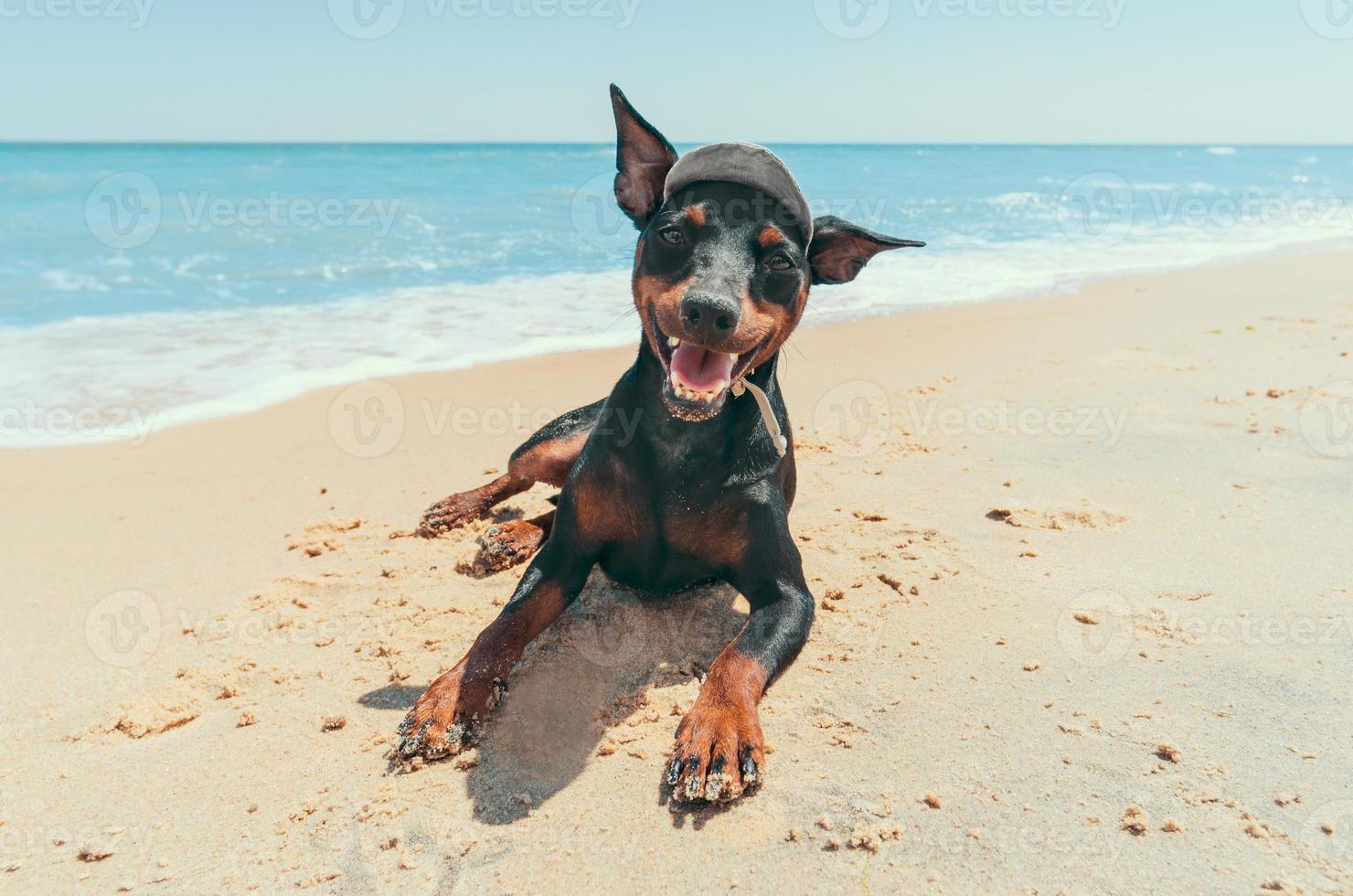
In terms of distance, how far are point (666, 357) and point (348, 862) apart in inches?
64.5

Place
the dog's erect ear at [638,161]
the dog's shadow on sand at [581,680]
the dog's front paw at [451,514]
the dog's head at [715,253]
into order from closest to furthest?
1. the dog's shadow on sand at [581,680]
2. the dog's head at [715,253]
3. the dog's erect ear at [638,161]
4. the dog's front paw at [451,514]

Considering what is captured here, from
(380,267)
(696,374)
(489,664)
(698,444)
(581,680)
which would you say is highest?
(380,267)

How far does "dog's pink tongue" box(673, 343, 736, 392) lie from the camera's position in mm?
2803

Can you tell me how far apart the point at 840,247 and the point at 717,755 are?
1.73 m

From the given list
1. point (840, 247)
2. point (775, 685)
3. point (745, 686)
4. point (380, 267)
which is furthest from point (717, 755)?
point (380, 267)

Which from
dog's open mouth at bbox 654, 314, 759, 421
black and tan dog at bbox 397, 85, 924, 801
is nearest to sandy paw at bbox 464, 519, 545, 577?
black and tan dog at bbox 397, 85, 924, 801

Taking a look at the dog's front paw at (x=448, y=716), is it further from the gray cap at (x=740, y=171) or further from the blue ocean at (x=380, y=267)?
the blue ocean at (x=380, y=267)

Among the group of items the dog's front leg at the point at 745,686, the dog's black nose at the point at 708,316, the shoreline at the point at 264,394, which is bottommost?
the dog's front leg at the point at 745,686

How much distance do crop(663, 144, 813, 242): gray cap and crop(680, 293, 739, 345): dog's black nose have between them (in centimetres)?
50

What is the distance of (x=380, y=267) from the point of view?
13.0 meters

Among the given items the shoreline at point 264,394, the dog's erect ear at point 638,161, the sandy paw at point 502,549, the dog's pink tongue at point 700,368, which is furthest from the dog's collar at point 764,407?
the sandy paw at point 502,549

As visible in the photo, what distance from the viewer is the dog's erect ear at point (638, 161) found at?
3.08 meters

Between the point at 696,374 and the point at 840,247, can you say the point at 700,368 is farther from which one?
the point at 840,247

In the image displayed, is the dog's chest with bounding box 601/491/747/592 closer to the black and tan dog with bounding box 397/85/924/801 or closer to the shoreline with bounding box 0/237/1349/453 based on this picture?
the black and tan dog with bounding box 397/85/924/801
